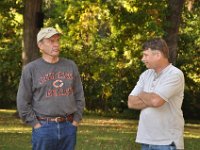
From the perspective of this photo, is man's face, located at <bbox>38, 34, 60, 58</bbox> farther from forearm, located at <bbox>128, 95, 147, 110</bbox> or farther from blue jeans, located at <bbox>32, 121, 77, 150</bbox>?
forearm, located at <bbox>128, 95, 147, 110</bbox>

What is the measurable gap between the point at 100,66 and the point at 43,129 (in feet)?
63.4

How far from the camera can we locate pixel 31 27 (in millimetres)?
19531

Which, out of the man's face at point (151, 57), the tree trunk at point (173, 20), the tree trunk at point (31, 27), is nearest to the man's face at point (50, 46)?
the man's face at point (151, 57)

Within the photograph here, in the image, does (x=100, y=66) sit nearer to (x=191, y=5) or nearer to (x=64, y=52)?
(x=64, y=52)

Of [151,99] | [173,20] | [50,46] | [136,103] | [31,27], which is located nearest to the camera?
[151,99]

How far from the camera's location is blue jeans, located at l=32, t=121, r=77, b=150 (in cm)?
604

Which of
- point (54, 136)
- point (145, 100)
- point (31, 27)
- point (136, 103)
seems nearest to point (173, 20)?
point (31, 27)

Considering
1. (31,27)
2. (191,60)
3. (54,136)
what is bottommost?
(191,60)

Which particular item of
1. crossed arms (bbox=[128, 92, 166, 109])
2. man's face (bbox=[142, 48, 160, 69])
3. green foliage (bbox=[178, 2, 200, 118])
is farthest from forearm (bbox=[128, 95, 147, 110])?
green foliage (bbox=[178, 2, 200, 118])

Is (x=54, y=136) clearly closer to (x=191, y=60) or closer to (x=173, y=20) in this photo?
(x=173, y=20)

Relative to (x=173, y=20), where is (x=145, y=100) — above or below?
below

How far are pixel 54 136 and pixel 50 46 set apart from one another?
957 mm

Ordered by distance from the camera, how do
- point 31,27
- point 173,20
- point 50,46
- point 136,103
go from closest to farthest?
1. point 136,103
2. point 50,46
3. point 31,27
4. point 173,20

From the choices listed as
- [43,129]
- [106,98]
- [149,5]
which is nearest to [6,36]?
[106,98]
